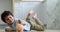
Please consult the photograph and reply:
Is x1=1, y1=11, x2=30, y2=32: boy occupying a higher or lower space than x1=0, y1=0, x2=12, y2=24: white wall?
lower

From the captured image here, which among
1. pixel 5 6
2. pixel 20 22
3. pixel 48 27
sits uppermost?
pixel 5 6

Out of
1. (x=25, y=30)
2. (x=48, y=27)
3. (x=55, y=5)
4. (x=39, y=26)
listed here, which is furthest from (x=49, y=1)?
(x=25, y=30)

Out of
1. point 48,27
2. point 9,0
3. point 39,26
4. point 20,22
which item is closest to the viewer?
point 20,22

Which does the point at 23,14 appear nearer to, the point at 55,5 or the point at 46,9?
the point at 46,9

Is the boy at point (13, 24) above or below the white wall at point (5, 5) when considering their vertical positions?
below

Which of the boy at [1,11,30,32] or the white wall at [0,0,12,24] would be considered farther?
the white wall at [0,0,12,24]

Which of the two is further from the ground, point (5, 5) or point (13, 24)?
point (5, 5)

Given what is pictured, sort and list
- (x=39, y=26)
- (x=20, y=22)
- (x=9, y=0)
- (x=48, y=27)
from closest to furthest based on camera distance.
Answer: (x=20, y=22) < (x=39, y=26) < (x=9, y=0) < (x=48, y=27)

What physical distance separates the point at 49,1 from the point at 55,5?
9 cm

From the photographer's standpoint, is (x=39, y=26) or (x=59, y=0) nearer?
(x=39, y=26)

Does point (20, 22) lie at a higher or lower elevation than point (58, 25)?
higher

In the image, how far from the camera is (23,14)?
4.83 feet

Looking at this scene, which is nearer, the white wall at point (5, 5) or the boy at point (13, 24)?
the boy at point (13, 24)

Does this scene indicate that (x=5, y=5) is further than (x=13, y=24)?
Yes
